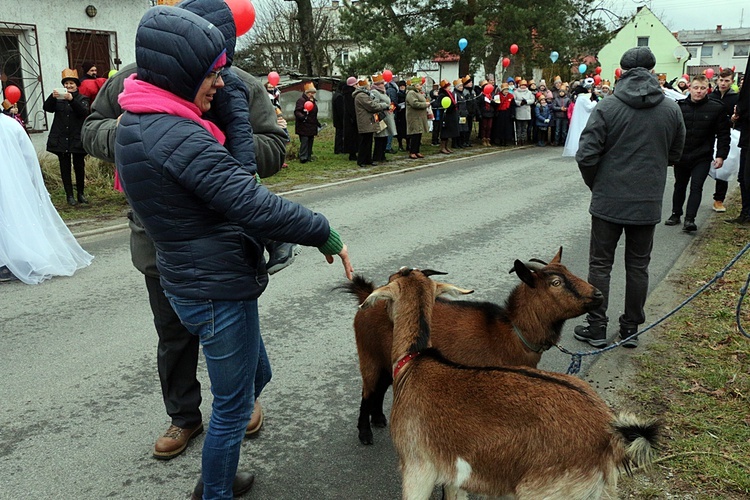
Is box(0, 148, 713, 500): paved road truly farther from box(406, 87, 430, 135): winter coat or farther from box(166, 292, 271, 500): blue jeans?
box(406, 87, 430, 135): winter coat

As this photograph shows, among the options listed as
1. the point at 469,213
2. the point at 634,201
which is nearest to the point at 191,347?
the point at 634,201

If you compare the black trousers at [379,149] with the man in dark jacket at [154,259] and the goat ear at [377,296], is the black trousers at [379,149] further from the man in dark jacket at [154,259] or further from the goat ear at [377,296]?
the goat ear at [377,296]

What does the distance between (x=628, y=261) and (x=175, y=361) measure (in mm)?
3640

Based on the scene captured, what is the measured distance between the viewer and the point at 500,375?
112 inches

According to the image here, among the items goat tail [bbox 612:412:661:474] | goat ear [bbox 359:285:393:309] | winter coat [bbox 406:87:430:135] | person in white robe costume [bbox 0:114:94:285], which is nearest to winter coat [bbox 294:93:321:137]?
winter coat [bbox 406:87:430:135]

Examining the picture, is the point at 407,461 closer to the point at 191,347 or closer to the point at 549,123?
the point at 191,347

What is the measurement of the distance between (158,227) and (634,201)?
375cm

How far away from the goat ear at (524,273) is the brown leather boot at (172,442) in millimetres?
2134

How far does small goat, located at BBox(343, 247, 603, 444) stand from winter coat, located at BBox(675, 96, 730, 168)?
6239 millimetres

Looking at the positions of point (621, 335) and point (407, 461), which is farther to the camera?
point (621, 335)

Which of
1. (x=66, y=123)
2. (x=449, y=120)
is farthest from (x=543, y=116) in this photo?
(x=66, y=123)

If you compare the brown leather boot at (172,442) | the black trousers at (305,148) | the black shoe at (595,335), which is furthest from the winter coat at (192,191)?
the black trousers at (305,148)

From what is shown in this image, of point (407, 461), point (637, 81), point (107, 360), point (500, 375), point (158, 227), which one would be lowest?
point (107, 360)

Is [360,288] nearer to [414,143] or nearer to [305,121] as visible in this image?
[305,121]
